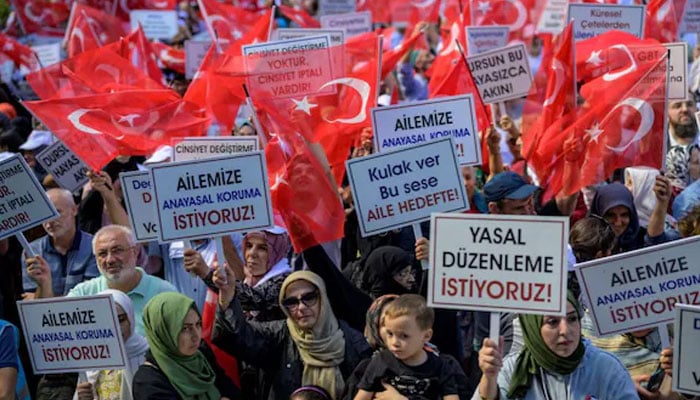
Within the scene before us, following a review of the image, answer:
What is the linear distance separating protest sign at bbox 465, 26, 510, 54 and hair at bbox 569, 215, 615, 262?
4.80 m

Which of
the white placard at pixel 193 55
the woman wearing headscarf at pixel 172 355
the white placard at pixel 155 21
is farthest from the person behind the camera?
the white placard at pixel 155 21

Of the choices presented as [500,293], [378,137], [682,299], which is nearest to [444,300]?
[500,293]

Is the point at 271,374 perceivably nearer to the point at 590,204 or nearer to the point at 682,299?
the point at 682,299

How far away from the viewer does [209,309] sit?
7977 millimetres

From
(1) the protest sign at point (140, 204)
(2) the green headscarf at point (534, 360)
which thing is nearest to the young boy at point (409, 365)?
(2) the green headscarf at point (534, 360)

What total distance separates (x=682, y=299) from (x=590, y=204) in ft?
9.53

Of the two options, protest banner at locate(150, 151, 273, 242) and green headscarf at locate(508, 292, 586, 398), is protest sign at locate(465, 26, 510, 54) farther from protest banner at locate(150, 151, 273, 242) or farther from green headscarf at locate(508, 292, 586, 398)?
green headscarf at locate(508, 292, 586, 398)

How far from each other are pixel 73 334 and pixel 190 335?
2.26 feet

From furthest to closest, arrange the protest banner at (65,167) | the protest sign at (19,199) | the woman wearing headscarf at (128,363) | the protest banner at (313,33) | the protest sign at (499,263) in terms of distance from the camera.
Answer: the protest banner at (313,33) < the protest banner at (65,167) < the protest sign at (19,199) < the woman wearing headscarf at (128,363) < the protest sign at (499,263)

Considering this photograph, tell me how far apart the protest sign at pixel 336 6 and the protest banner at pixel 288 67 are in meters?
7.38

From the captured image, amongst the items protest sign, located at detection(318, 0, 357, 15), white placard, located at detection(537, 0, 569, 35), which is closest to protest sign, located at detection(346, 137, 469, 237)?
white placard, located at detection(537, 0, 569, 35)

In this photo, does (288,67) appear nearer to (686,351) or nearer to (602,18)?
(602,18)

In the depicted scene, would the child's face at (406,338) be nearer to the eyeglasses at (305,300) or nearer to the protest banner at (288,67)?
the eyeglasses at (305,300)

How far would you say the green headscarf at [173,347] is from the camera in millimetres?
7004
